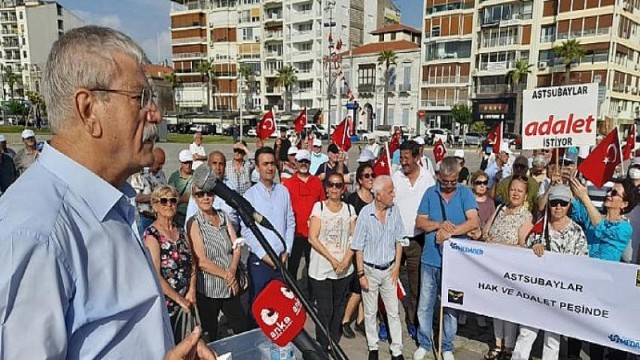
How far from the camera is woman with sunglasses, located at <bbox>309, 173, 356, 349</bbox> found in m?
4.41

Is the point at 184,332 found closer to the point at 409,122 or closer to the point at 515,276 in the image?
the point at 515,276

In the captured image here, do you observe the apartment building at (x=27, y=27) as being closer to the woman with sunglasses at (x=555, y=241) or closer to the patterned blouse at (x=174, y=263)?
the patterned blouse at (x=174, y=263)

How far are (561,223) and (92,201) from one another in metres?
4.09

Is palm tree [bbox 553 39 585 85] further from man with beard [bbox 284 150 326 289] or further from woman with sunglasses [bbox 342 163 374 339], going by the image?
man with beard [bbox 284 150 326 289]

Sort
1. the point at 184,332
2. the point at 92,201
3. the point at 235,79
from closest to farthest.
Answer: the point at 92,201
the point at 184,332
the point at 235,79

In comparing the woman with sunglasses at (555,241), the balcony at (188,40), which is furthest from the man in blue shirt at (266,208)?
the balcony at (188,40)

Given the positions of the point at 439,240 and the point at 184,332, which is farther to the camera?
the point at 439,240

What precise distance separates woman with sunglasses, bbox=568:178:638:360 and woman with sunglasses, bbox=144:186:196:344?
3779 mm

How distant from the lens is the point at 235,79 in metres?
67.5

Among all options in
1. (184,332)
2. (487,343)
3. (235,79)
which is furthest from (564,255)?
(235,79)

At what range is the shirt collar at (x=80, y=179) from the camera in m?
1.11

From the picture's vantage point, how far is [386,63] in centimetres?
5503

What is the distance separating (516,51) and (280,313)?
52758mm

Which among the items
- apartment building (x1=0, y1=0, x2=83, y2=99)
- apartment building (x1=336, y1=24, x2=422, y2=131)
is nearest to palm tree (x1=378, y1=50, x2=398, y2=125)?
apartment building (x1=336, y1=24, x2=422, y2=131)
